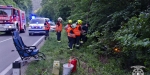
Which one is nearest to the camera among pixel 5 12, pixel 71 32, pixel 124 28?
pixel 124 28

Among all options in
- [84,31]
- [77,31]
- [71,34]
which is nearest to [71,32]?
[71,34]

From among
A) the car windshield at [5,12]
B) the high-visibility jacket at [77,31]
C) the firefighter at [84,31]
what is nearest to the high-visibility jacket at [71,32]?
the high-visibility jacket at [77,31]

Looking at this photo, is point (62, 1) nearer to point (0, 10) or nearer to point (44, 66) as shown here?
point (0, 10)

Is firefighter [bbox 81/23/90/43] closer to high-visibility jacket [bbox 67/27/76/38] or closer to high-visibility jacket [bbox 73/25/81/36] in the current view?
high-visibility jacket [bbox 73/25/81/36]

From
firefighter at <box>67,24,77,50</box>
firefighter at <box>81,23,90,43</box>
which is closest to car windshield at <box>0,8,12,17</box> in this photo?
firefighter at <box>81,23,90,43</box>

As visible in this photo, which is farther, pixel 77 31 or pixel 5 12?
pixel 5 12

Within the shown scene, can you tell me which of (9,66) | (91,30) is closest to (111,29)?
(91,30)

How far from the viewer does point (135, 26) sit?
5.58m

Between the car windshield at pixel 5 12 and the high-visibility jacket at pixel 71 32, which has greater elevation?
the car windshield at pixel 5 12

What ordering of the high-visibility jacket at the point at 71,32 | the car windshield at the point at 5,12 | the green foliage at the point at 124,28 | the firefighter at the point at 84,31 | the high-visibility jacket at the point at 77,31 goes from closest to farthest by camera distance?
the green foliage at the point at 124,28 → the high-visibility jacket at the point at 71,32 → the high-visibility jacket at the point at 77,31 → the firefighter at the point at 84,31 → the car windshield at the point at 5,12

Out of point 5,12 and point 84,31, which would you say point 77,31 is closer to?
point 84,31

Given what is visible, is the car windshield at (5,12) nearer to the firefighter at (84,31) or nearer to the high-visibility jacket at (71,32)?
the firefighter at (84,31)

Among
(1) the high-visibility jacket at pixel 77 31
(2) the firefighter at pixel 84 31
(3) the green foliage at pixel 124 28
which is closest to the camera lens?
(3) the green foliage at pixel 124 28

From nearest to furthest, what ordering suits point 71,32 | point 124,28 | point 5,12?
point 124,28, point 71,32, point 5,12
